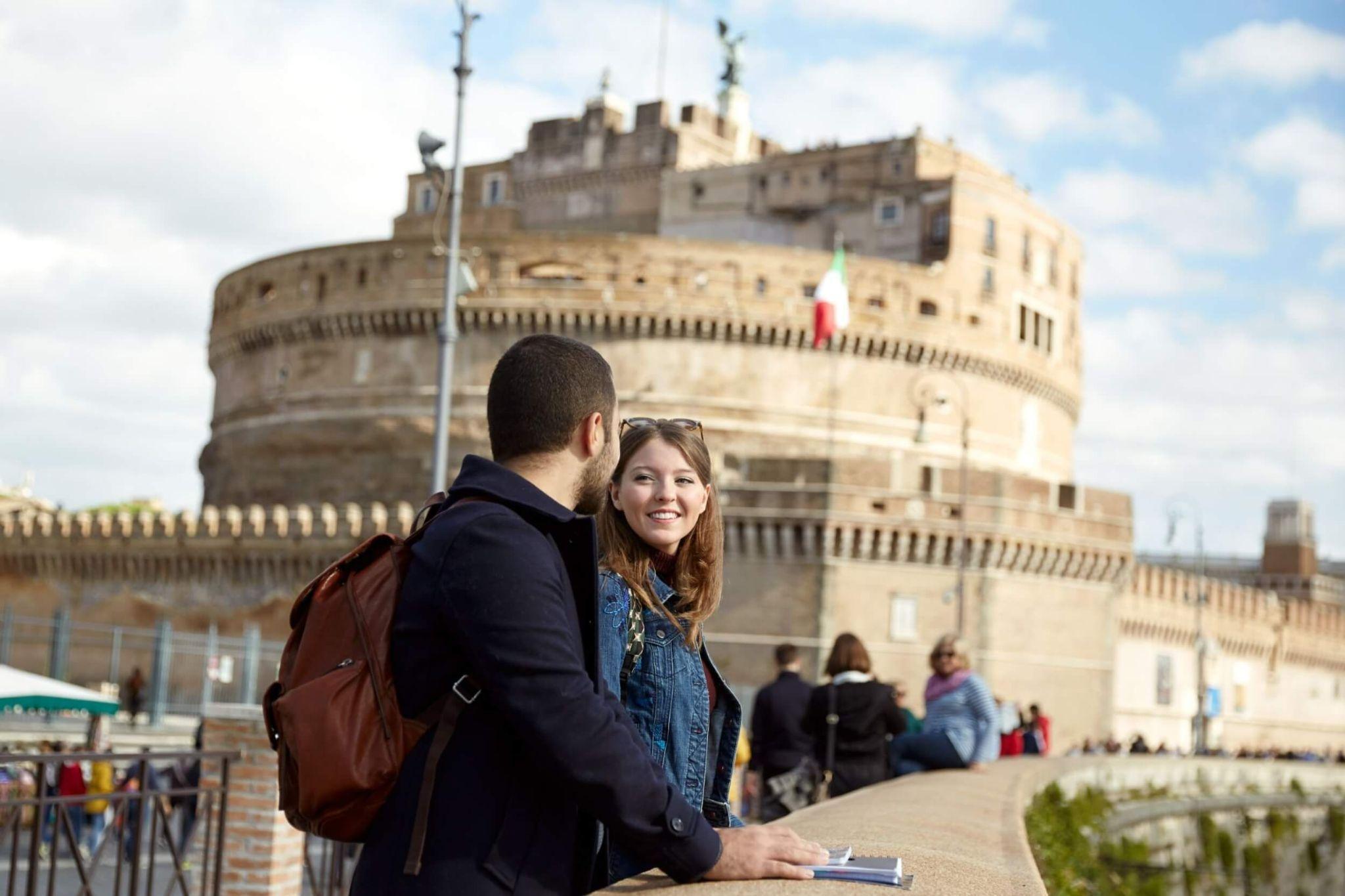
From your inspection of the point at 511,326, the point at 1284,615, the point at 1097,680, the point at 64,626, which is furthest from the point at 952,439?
the point at 64,626

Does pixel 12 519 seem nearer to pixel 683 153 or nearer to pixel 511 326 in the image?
pixel 511 326

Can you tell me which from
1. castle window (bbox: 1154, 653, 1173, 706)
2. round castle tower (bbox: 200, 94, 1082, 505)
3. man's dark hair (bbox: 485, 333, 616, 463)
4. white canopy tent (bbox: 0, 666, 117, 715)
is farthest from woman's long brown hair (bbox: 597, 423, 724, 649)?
castle window (bbox: 1154, 653, 1173, 706)

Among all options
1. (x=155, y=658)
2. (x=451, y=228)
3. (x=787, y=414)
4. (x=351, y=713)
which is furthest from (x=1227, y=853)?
(x=351, y=713)

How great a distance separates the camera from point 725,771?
118 inches

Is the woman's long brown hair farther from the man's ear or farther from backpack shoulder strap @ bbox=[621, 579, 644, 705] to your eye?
the man's ear

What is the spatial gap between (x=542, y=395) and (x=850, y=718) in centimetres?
462

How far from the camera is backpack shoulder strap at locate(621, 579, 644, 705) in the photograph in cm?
→ 272

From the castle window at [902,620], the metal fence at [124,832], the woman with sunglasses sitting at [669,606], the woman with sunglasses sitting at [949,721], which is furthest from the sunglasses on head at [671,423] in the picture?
the castle window at [902,620]

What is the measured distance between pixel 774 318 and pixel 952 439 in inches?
186

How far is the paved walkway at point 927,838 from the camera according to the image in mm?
2449

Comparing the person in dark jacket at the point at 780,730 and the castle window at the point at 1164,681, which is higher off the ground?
the person in dark jacket at the point at 780,730

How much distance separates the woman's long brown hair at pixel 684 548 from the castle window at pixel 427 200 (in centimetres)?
4315

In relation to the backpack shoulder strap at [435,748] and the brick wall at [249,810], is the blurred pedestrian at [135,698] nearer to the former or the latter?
the brick wall at [249,810]

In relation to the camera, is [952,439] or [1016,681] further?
[952,439]
